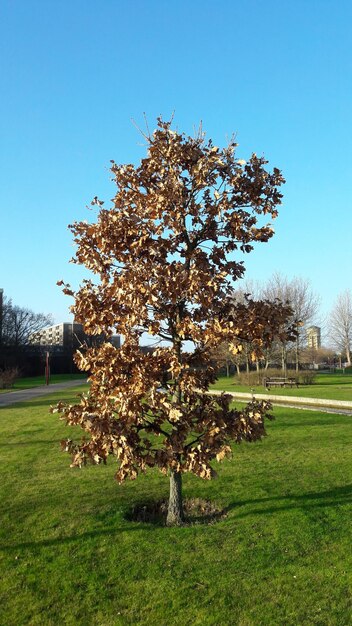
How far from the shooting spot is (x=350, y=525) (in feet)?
19.8

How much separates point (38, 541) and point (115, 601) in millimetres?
1747

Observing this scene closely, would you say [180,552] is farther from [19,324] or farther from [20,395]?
[19,324]

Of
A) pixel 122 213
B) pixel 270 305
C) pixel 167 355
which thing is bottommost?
pixel 167 355

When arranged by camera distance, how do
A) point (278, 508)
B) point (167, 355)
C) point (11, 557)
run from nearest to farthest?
point (11, 557), point (167, 355), point (278, 508)

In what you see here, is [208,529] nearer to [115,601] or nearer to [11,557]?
[115,601]

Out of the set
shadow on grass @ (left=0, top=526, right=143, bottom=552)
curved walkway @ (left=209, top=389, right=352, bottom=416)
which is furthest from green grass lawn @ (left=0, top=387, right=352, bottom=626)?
curved walkway @ (left=209, top=389, right=352, bottom=416)

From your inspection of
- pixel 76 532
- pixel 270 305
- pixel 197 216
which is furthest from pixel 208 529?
pixel 197 216

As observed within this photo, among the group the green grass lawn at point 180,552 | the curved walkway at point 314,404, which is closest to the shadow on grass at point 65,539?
the green grass lawn at point 180,552

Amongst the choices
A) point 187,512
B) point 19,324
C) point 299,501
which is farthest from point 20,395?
point 19,324

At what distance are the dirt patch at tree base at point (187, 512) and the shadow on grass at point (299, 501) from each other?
0.26 m

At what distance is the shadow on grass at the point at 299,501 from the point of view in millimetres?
6613

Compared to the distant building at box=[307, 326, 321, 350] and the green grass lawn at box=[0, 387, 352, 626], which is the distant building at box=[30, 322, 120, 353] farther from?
the green grass lawn at box=[0, 387, 352, 626]

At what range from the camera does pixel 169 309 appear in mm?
5961

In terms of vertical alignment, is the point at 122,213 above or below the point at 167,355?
above
